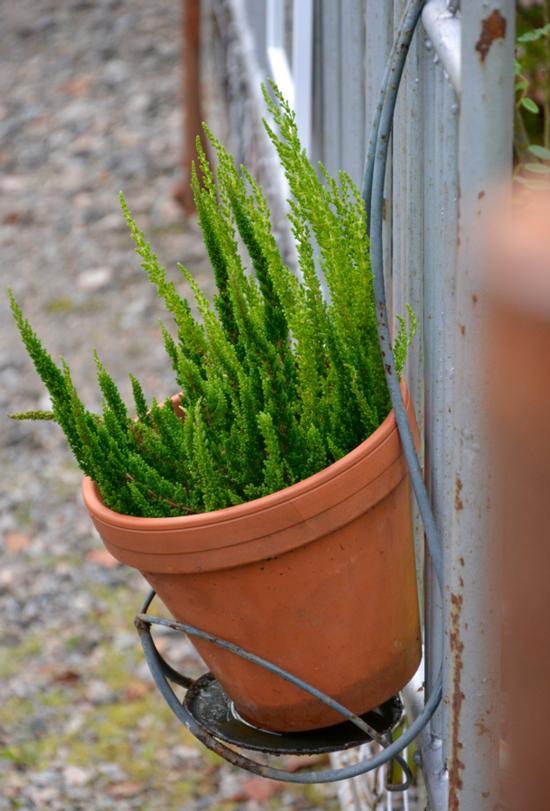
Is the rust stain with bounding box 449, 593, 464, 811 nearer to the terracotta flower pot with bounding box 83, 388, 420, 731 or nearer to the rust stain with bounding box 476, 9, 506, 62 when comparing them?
the terracotta flower pot with bounding box 83, 388, 420, 731

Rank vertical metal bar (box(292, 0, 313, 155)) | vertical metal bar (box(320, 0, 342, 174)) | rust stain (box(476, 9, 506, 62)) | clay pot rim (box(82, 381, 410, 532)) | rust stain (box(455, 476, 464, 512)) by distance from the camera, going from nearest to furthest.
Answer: rust stain (box(476, 9, 506, 62)), rust stain (box(455, 476, 464, 512)), clay pot rim (box(82, 381, 410, 532)), vertical metal bar (box(320, 0, 342, 174)), vertical metal bar (box(292, 0, 313, 155))

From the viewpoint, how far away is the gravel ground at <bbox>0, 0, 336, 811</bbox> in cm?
270

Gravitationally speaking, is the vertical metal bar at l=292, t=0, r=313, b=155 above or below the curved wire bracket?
above

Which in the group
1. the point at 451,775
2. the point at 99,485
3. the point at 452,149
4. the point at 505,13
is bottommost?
the point at 451,775

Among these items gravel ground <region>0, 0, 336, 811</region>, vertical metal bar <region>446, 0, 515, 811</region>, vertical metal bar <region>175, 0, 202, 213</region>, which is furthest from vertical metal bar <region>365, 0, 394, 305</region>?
vertical metal bar <region>175, 0, 202, 213</region>

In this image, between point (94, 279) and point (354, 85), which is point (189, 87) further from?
point (354, 85)

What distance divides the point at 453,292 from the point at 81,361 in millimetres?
3408

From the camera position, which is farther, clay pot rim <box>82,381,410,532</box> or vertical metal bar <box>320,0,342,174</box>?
vertical metal bar <box>320,0,342,174</box>

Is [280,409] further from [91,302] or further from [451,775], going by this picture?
[91,302]

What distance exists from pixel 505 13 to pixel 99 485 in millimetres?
715

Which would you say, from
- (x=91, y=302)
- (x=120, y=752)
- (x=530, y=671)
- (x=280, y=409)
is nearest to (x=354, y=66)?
(x=280, y=409)

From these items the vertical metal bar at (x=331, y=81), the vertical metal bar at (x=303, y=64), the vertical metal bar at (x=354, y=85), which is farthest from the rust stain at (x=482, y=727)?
the vertical metal bar at (x=303, y=64)

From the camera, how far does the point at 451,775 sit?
129cm

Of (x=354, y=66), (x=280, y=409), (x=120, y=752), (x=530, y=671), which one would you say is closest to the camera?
(x=530, y=671)
